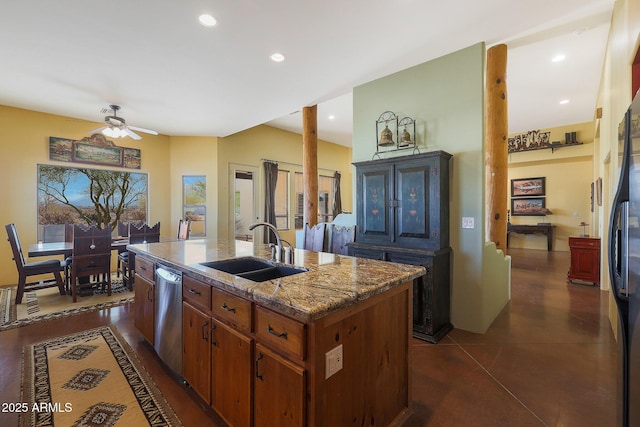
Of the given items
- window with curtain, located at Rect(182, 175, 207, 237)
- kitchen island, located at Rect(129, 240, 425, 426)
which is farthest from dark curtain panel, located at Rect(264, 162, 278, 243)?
kitchen island, located at Rect(129, 240, 425, 426)

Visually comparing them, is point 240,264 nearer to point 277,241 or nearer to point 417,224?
point 277,241

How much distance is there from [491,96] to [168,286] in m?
3.89

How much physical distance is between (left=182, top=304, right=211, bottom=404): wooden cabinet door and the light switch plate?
2.68m

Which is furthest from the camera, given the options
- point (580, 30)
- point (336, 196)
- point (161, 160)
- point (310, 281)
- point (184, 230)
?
point (336, 196)

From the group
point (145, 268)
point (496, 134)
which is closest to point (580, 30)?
point (496, 134)

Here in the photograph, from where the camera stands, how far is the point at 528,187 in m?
8.42

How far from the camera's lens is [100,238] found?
4.10 m

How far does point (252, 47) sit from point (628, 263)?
3408 mm

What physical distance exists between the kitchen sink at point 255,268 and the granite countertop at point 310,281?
0.17 feet

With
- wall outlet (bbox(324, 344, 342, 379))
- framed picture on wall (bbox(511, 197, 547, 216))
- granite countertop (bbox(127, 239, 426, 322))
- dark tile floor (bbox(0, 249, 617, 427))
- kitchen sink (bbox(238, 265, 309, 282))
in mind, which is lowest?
dark tile floor (bbox(0, 249, 617, 427))

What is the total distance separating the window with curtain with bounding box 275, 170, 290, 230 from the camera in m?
7.58

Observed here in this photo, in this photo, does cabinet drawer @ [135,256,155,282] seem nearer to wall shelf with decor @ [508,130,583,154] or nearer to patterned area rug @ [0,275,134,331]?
patterned area rug @ [0,275,134,331]

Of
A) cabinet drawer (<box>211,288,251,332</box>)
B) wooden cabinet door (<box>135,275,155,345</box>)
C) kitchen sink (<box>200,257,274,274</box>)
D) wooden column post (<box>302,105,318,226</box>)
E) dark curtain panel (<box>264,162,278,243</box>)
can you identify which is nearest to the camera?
cabinet drawer (<box>211,288,251,332</box>)

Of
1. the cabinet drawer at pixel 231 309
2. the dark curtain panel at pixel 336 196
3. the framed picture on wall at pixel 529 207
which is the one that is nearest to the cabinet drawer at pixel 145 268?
the cabinet drawer at pixel 231 309
